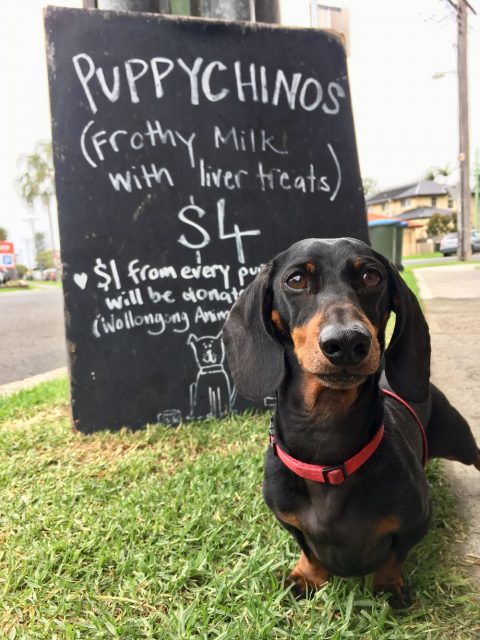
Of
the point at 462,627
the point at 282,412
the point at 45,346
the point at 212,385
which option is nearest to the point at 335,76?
the point at 212,385

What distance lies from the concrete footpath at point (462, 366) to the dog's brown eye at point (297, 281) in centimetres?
111

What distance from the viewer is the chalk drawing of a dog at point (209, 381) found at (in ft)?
9.63

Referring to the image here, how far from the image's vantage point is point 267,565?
1.71 meters

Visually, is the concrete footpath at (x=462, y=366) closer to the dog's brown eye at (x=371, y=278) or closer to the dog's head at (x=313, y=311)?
the dog's head at (x=313, y=311)

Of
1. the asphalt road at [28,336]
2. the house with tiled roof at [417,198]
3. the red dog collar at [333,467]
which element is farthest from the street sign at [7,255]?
the house with tiled roof at [417,198]

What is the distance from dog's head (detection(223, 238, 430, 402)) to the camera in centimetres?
144

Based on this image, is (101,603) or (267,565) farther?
(267,565)

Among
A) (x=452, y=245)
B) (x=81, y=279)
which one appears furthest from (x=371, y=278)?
(x=452, y=245)

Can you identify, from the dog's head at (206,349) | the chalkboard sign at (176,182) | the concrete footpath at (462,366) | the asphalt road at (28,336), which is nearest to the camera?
the concrete footpath at (462,366)

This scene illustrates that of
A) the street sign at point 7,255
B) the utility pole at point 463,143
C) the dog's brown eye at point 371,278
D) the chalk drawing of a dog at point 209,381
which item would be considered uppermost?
the utility pole at point 463,143

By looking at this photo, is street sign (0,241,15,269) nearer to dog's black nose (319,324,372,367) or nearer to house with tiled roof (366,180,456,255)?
dog's black nose (319,324,372,367)

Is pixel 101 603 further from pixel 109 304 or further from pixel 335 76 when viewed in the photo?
pixel 335 76

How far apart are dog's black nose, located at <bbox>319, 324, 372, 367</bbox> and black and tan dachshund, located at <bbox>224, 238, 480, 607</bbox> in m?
0.12

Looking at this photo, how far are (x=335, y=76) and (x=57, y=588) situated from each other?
2864 mm
